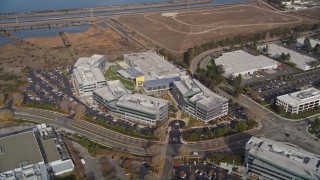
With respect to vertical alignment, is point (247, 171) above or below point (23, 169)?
below

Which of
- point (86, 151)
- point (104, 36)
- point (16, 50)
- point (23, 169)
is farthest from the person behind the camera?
point (104, 36)

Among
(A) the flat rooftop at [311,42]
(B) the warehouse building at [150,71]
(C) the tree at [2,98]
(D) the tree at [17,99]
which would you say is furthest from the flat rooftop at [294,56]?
(C) the tree at [2,98]

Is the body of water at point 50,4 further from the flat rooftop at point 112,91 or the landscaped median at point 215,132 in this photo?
the landscaped median at point 215,132

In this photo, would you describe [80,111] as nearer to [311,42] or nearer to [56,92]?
[56,92]

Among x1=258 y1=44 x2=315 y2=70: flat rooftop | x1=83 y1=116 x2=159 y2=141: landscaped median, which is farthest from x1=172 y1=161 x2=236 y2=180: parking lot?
x1=258 y1=44 x2=315 y2=70: flat rooftop

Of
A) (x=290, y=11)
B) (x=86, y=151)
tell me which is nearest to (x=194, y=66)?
(x=86, y=151)

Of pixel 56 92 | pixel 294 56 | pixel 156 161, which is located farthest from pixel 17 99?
pixel 294 56

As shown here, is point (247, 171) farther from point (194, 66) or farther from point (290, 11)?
point (290, 11)
